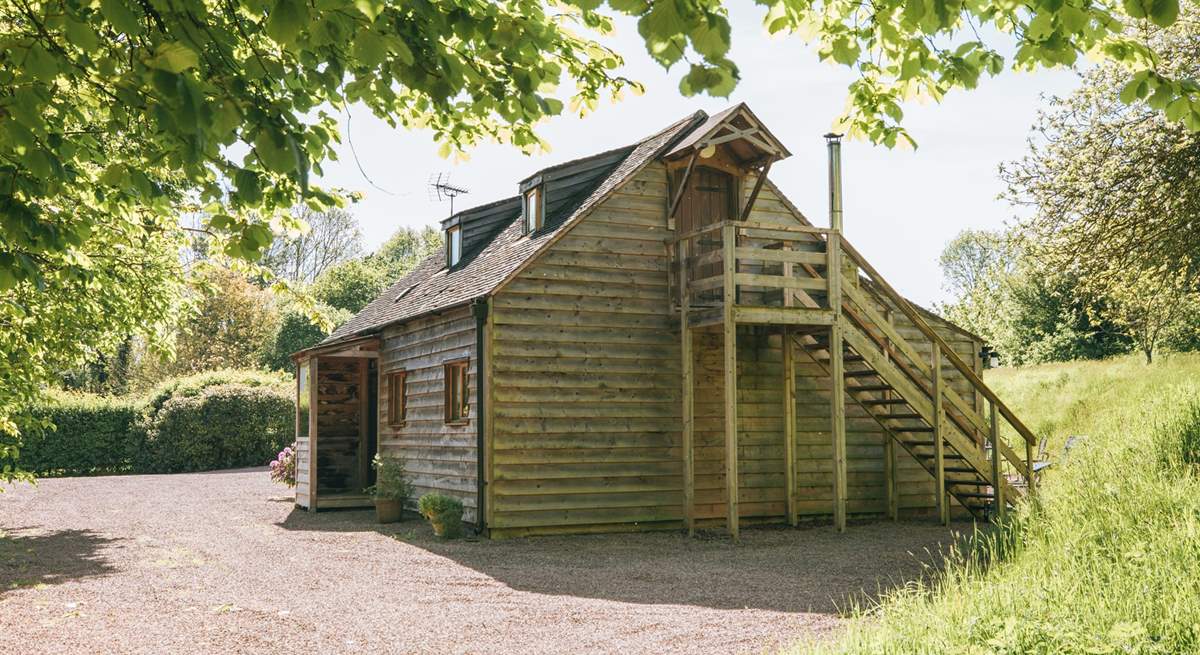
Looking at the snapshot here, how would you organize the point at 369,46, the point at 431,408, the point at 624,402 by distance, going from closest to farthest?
the point at 369,46 < the point at 624,402 < the point at 431,408

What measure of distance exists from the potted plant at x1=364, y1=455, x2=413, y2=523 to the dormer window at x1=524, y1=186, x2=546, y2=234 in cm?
447

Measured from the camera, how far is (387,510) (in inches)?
621

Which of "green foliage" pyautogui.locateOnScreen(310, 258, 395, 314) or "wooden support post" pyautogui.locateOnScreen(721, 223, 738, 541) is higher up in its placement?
"green foliage" pyautogui.locateOnScreen(310, 258, 395, 314)

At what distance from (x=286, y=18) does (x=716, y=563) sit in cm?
865

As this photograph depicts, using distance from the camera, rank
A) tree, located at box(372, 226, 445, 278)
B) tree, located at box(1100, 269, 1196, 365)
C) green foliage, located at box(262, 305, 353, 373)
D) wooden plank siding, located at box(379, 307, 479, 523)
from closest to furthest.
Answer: wooden plank siding, located at box(379, 307, 479, 523) → tree, located at box(1100, 269, 1196, 365) → green foliage, located at box(262, 305, 353, 373) → tree, located at box(372, 226, 445, 278)

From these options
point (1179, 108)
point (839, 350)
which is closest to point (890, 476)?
point (839, 350)

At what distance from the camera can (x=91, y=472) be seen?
2972 centimetres

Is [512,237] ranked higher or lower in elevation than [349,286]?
lower

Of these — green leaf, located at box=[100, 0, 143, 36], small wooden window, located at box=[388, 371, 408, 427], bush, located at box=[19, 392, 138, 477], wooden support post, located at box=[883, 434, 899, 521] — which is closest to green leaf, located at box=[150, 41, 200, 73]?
green leaf, located at box=[100, 0, 143, 36]

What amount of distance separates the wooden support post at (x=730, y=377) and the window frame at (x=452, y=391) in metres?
3.68

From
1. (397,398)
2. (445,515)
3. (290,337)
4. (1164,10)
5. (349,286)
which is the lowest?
(445,515)

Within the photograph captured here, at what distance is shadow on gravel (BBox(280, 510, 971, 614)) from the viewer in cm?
898

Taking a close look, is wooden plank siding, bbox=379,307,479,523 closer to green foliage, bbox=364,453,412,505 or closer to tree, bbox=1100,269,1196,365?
green foliage, bbox=364,453,412,505

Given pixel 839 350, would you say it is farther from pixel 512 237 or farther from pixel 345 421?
pixel 345 421
